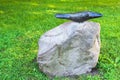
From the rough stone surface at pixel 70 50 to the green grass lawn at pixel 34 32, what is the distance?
0.18 meters

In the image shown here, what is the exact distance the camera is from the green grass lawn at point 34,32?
4.85 metres

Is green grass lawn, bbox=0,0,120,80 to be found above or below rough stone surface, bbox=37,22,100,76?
below

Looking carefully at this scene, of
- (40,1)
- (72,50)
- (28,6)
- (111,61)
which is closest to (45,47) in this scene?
(72,50)

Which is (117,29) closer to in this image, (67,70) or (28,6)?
(67,70)

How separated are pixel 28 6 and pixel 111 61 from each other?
483 centimetres

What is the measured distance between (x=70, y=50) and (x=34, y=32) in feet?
7.60

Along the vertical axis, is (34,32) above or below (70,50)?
below

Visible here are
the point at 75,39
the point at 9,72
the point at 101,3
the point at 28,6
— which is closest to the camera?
the point at 75,39

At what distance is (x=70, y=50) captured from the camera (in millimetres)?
4613

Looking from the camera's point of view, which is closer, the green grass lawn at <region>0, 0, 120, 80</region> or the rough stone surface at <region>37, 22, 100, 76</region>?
the rough stone surface at <region>37, 22, 100, 76</region>

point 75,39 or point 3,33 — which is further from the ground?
point 75,39

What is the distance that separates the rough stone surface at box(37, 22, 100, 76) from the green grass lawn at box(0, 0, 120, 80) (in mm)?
182

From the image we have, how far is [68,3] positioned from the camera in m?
9.79

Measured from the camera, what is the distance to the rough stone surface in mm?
4523
